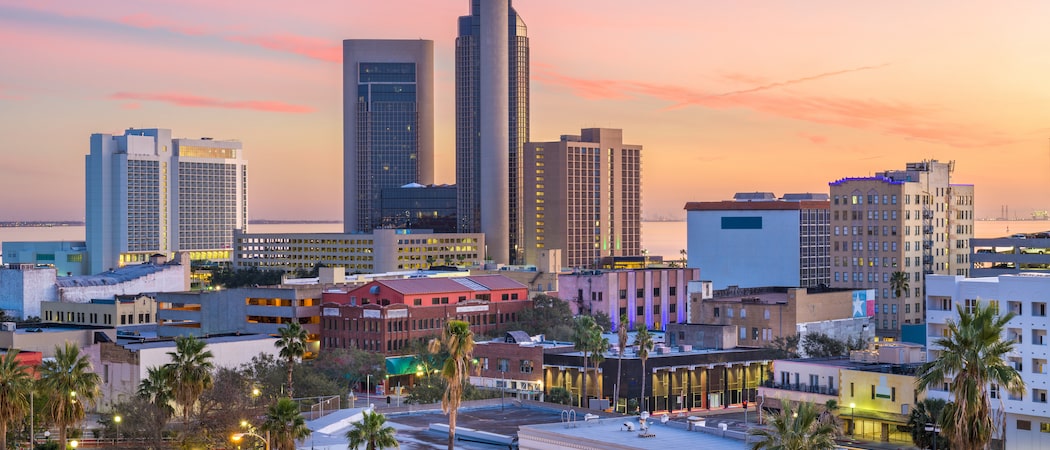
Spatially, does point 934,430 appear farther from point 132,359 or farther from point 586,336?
point 132,359

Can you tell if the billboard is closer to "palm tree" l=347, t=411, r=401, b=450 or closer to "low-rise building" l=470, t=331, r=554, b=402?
"low-rise building" l=470, t=331, r=554, b=402

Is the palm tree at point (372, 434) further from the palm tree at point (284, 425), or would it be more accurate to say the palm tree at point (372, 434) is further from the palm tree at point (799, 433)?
the palm tree at point (799, 433)

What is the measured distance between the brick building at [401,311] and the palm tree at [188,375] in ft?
243

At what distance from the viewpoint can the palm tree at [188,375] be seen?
100062 mm

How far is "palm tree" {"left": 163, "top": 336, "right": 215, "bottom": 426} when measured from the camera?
100 meters

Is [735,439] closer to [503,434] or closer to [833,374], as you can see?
[503,434]

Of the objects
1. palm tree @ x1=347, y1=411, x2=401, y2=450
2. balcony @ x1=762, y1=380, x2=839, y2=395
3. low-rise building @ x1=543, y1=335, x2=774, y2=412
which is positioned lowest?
low-rise building @ x1=543, y1=335, x2=774, y2=412

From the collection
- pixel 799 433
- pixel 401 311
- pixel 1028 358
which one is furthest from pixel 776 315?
pixel 799 433

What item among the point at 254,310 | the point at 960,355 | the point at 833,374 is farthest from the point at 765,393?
the point at 254,310

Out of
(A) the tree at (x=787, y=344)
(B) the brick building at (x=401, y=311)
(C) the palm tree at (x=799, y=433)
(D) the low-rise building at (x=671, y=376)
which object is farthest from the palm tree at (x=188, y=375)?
(A) the tree at (x=787, y=344)

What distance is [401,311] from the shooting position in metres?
180

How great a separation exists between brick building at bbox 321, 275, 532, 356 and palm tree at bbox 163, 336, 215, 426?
243 feet

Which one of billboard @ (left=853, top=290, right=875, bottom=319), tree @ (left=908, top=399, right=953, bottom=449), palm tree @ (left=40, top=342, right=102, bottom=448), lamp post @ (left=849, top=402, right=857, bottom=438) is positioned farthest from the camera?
billboard @ (left=853, top=290, right=875, bottom=319)

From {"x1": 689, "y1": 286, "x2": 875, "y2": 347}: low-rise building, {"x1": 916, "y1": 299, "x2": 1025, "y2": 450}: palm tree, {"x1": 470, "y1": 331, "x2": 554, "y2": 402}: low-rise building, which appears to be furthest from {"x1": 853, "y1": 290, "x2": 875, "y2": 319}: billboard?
{"x1": 916, "y1": 299, "x2": 1025, "y2": 450}: palm tree
